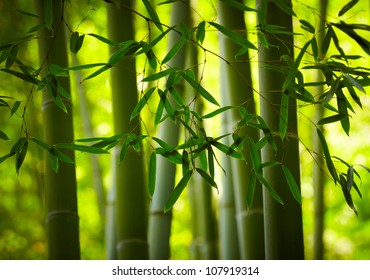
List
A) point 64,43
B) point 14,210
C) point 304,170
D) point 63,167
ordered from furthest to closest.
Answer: point 304,170 < point 14,210 < point 64,43 < point 63,167

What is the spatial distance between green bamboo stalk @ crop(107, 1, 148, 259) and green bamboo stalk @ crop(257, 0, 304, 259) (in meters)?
0.51

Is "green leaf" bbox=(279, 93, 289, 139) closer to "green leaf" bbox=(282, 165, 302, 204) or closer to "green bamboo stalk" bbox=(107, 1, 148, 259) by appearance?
"green leaf" bbox=(282, 165, 302, 204)

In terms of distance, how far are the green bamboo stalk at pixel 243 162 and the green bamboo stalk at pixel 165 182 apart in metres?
0.18

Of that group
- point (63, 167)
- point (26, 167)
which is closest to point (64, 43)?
point (63, 167)

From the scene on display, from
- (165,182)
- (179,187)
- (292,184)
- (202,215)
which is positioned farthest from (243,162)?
(202,215)

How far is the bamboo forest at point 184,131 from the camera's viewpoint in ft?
5.32

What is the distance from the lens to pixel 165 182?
2361mm

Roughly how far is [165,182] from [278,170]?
689mm

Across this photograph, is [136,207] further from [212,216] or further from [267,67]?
[212,216]

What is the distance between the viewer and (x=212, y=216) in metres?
3.29

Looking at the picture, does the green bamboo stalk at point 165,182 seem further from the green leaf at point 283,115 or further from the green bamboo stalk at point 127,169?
the green leaf at point 283,115

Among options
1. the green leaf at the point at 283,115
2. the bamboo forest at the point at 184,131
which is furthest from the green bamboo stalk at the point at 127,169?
the green leaf at the point at 283,115

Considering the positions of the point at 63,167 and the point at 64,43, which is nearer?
the point at 63,167

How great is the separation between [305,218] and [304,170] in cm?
46
